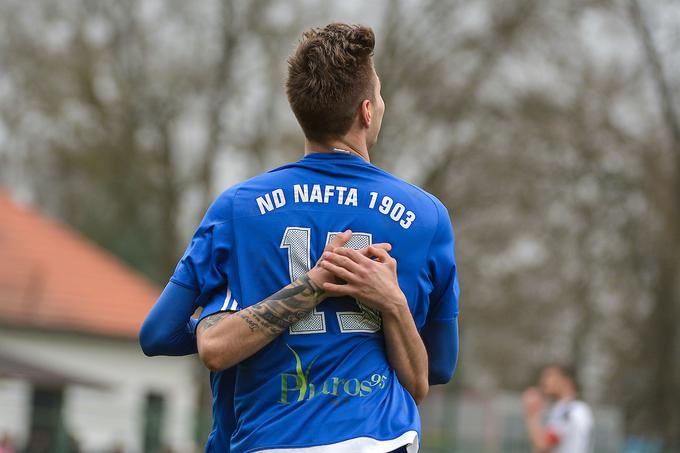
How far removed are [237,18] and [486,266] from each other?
32.6 ft

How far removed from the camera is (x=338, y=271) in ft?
10.1

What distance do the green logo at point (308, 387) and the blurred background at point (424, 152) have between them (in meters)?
23.3

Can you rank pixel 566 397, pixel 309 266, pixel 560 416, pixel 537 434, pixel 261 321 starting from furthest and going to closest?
pixel 566 397 → pixel 537 434 → pixel 560 416 → pixel 309 266 → pixel 261 321

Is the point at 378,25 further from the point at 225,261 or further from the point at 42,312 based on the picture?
the point at 225,261

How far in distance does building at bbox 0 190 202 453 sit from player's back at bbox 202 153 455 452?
17261 mm

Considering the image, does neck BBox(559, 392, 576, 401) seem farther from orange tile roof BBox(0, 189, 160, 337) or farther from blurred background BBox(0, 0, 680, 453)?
orange tile roof BBox(0, 189, 160, 337)

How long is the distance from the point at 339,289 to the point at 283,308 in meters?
0.16

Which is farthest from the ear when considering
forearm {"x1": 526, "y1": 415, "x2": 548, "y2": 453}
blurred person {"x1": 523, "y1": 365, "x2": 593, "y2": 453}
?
forearm {"x1": 526, "y1": 415, "x2": 548, "y2": 453}

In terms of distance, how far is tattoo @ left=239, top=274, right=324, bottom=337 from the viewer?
3078mm

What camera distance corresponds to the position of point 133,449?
825 inches

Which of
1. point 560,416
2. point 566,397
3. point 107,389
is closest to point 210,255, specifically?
point 560,416

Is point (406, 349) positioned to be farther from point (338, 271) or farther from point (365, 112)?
point (365, 112)

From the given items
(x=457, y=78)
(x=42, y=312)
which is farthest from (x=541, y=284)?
(x=42, y=312)

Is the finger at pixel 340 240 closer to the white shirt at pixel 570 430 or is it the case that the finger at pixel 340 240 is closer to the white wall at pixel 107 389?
the white shirt at pixel 570 430
